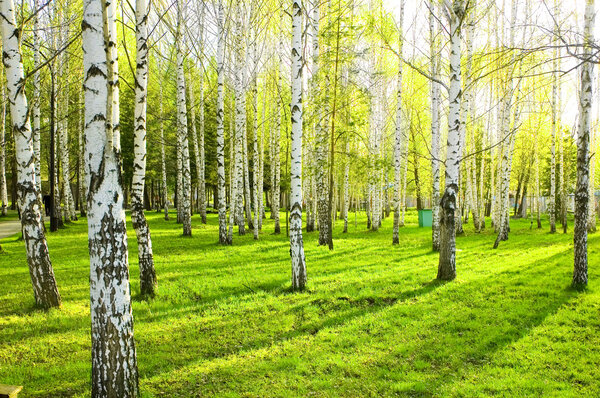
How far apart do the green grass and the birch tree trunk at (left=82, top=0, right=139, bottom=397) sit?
65 centimetres

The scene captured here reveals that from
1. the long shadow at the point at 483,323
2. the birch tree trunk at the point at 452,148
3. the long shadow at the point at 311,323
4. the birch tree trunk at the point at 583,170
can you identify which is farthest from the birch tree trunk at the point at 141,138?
the birch tree trunk at the point at 583,170

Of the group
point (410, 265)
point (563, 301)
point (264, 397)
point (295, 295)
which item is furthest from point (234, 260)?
point (563, 301)

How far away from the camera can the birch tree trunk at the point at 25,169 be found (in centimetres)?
532

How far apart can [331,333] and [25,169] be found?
5468 millimetres

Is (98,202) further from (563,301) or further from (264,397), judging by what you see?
(563,301)

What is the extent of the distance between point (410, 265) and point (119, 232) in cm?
792

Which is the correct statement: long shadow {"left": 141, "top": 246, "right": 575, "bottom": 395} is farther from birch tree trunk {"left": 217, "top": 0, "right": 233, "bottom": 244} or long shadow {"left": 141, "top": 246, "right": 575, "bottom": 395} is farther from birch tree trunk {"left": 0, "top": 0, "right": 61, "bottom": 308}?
birch tree trunk {"left": 217, "top": 0, "right": 233, "bottom": 244}

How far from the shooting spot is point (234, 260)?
9.81m

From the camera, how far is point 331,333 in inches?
197

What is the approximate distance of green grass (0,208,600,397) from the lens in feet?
12.3

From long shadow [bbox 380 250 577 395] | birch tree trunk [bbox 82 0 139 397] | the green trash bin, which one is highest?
birch tree trunk [bbox 82 0 139 397]

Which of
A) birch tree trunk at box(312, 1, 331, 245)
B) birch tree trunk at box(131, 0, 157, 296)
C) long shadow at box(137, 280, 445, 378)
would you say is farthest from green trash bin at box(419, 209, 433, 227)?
birch tree trunk at box(131, 0, 157, 296)

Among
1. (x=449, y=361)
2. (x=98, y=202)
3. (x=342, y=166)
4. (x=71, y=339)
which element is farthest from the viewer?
(x=342, y=166)

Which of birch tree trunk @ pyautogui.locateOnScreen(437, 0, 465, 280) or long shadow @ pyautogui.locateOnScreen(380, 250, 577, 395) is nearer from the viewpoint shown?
long shadow @ pyautogui.locateOnScreen(380, 250, 577, 395)
